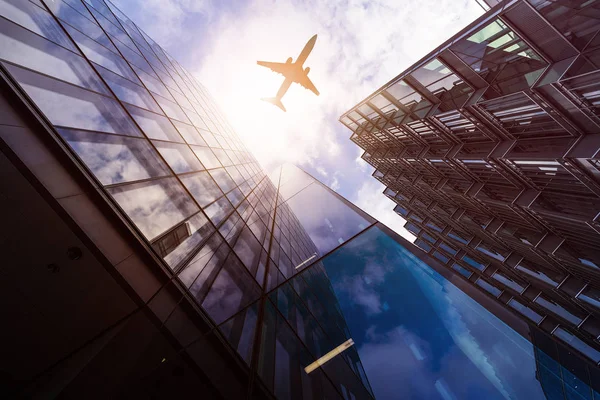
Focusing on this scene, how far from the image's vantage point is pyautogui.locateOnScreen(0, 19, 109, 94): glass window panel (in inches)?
196

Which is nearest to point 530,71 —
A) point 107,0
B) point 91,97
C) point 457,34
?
point 457,34

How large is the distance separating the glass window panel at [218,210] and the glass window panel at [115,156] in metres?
2.10

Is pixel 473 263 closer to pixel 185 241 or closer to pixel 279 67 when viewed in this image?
pixel 185 241

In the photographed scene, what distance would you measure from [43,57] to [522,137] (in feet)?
65.7

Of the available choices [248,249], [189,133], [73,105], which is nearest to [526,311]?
[248,249]

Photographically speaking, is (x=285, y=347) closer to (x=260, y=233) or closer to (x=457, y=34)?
(x=260, y=233)

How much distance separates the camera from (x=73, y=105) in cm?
560

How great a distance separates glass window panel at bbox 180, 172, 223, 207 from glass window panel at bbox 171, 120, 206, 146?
2.15 metres

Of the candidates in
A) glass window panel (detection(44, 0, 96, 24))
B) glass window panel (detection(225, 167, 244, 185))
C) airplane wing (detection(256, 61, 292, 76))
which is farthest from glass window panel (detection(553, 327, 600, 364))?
airplane wing (detection(256, 61, 292, 76))

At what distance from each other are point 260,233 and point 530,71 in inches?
560

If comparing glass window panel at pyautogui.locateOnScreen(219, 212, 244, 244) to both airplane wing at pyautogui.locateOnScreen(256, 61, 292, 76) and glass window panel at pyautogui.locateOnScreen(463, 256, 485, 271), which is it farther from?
glass window panel at pyautogui.locateOnScreen(463, 256, 485, 271)

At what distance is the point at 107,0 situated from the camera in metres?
13.7

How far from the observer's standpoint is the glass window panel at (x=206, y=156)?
11688mm

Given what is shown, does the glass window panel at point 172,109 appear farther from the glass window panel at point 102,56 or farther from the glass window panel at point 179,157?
the glass window panel at point 179,157
